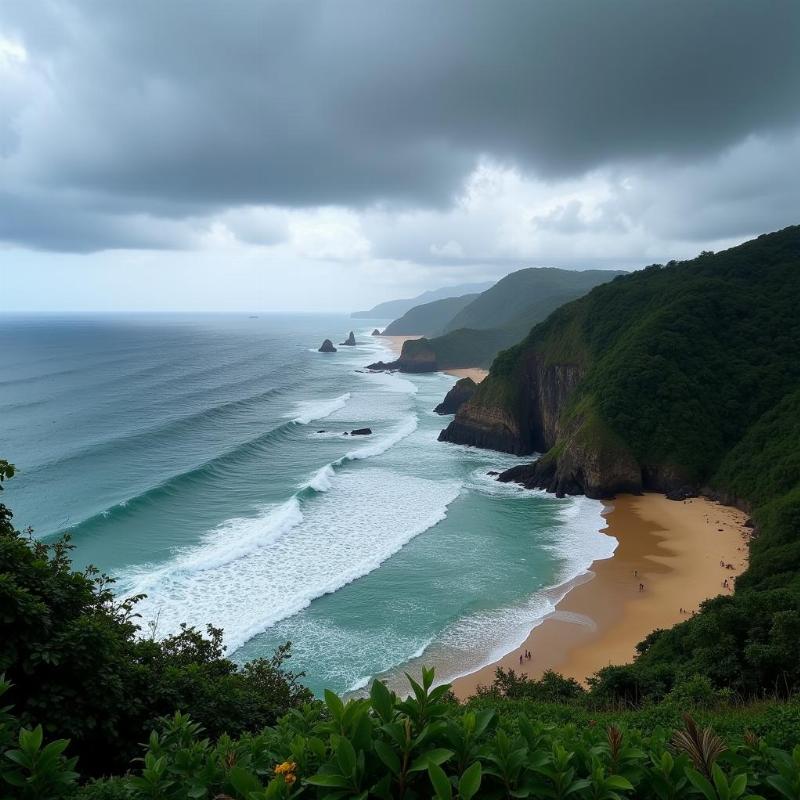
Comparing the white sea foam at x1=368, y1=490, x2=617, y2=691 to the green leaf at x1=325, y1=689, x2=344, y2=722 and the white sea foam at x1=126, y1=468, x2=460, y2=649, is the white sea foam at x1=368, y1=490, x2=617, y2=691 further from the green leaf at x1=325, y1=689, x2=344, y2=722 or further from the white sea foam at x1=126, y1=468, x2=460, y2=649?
the green leaf at x1=325, y1=689, x2=344, y2=722

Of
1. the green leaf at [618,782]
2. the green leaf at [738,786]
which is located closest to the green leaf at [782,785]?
the green leaf at [738,786]

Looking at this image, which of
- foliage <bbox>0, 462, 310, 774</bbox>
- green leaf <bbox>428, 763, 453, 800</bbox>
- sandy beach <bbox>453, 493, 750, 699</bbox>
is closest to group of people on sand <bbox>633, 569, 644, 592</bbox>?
sandy beach <bbox>453, 493, 750, 699</bbox>

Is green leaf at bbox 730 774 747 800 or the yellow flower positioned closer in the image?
green leaf at bbox 730 774 747 800

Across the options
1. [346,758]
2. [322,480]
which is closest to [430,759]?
[346,758]

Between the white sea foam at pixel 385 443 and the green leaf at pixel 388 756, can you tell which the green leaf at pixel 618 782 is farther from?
the white sea foam at pixel 385 443

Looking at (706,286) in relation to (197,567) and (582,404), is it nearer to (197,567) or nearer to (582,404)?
(582,404)
